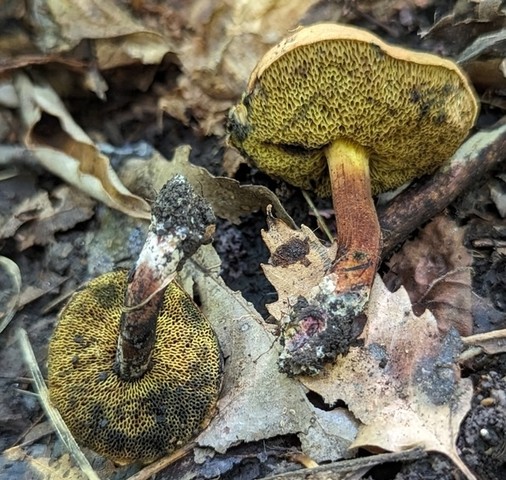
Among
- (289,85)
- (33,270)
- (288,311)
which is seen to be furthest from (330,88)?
(33,270)

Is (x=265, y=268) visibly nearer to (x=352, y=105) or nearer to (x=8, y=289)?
(x=352, y=105)

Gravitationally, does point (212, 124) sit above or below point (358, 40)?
below

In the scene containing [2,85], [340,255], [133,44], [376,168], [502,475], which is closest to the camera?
[502,475]

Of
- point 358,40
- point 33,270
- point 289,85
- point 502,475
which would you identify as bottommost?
point 33,270

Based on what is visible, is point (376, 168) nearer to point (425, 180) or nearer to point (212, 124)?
point (425, 180)

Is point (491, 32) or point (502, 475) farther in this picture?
point (491, 32)

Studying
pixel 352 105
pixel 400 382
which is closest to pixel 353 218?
pixel 352 105

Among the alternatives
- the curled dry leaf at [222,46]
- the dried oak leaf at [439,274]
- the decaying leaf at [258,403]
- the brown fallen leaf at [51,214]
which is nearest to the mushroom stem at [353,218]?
the dried oak leaf at [439,274]

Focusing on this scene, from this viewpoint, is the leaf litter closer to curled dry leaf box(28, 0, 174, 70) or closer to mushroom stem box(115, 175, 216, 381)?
curled dry leaf box(28, 0, 174, 70)
